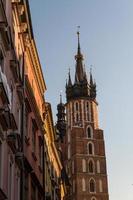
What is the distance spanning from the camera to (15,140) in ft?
58.3

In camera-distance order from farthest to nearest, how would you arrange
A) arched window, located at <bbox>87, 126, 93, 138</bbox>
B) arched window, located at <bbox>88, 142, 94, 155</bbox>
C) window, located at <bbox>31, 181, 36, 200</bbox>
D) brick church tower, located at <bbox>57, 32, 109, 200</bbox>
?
1. arched window, located at <bbox>87, 126, 93, 138</bbox>
2. arched window, located at <bbox>88, 142, 94, 155</bbox>
3. brick church tower, located at <bbox>57, 32, 109, 200</bbox>
4. window, located at <bbox>31, 181, 36, 200</bbox>

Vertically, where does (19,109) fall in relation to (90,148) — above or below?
below

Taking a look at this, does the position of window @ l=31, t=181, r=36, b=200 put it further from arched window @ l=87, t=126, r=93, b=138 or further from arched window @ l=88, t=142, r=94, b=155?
arched window @ l=87, t=126, r=93, b=138

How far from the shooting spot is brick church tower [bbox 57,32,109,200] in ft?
354

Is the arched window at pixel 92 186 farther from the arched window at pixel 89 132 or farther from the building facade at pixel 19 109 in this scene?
the building facade at pixel 19 109

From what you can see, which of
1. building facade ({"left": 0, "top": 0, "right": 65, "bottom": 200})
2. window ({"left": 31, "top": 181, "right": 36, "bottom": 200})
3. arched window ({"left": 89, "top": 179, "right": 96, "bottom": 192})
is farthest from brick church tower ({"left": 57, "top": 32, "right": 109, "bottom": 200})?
window ({"left": 31, "top": 181, "right": 36, "bottom": 200})

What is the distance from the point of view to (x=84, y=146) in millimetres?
113250

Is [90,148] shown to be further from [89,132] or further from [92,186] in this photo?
[92,186]

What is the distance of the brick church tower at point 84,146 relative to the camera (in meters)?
108

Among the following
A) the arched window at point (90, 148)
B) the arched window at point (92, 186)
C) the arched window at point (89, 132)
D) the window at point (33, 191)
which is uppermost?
the arched window at point (89, 132)

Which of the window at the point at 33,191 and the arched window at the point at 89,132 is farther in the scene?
the arched window at the point at 89,132

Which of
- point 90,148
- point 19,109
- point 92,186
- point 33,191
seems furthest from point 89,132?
point 19,109

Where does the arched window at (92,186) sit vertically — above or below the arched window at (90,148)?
below

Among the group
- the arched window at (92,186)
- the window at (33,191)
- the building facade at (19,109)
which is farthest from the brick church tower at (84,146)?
the window at (33,191)
